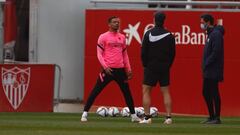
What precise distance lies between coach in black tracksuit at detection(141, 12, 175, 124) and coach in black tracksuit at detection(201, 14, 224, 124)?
0.97 metres

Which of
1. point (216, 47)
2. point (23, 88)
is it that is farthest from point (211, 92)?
point (23, 88)

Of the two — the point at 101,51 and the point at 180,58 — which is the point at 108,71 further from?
the point at 180,58

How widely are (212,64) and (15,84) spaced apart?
5785 millimetres

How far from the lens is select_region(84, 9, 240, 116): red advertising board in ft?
71.1

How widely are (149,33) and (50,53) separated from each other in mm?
7483

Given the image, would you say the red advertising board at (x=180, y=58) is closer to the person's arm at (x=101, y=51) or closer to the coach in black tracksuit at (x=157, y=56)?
the person's arm at (x=101, y=51)

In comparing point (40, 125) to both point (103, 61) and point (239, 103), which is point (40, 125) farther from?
point (239, 103)

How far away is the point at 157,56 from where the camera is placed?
15.5 metres

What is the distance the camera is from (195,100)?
2177 centimetres

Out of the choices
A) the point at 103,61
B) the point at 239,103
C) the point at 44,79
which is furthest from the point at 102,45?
the point at 239,103

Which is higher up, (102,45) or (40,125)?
(102,45)

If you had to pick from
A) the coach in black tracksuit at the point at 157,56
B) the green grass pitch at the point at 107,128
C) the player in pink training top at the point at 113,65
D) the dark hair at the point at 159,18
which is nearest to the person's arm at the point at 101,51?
the player in pink training top at the point at 113,65

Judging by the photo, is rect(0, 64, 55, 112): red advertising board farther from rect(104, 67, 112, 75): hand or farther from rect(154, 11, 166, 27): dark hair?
rect(154, 11, 166, 27): dark hair

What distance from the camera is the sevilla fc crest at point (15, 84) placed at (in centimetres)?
2042
